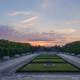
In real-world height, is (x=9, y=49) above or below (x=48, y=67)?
above

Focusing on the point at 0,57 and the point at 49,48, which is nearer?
the point at 0,57

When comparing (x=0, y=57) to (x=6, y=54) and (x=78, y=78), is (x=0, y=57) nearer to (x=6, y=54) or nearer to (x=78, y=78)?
(x=6, y=54)

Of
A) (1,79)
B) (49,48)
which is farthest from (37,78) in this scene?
(49,48)

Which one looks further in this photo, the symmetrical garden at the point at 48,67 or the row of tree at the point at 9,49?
the row of tree at the point at 9,49

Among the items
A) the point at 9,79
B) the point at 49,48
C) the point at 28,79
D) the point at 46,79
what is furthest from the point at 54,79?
the point at 49,48

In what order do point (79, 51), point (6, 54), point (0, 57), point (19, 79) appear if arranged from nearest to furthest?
point (19, 79)
point (0, 57)
point (6, 54)
point (79, 51)

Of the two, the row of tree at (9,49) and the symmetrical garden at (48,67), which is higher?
the row of tree at (9,49)

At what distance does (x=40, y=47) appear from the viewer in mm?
162000

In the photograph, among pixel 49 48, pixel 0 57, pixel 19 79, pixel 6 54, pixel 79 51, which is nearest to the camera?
pixel 19 79

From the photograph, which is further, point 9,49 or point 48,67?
point 9,49

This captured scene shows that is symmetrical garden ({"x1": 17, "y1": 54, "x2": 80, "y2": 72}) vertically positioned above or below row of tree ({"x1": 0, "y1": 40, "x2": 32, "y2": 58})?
below

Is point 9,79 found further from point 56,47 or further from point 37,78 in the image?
point 56,47

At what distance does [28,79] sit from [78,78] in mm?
3460

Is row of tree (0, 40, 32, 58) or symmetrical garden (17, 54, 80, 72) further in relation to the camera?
row of tree (0, 40, 32, 58)
